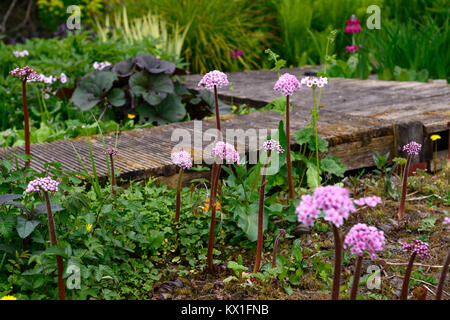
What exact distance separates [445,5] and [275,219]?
5840 millimetres

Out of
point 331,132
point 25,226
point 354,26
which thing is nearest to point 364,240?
point 25,226

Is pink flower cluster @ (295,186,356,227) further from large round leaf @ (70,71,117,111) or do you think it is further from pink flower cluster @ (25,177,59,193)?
large round leaf @ (70,71,117,111)

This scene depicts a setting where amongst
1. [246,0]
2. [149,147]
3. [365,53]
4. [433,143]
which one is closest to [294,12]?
[246,0]

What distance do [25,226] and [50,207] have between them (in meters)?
0.16

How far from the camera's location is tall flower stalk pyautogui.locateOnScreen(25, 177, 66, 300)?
1.25m

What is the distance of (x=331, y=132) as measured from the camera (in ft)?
8.60

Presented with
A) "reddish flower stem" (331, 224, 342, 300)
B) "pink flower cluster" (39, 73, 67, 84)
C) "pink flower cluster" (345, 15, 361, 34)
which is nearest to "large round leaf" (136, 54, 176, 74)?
"pink flower cluster" (39, 73, 67, 84)

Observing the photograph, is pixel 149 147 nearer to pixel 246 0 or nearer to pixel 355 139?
pixel 355 139

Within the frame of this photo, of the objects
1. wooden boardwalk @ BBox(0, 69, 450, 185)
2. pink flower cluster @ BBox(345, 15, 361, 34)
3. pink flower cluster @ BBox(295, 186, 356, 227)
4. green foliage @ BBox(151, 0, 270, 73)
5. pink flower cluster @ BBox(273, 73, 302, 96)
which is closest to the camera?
pink flower cluster @ BBox(295, 186, 356, 227)

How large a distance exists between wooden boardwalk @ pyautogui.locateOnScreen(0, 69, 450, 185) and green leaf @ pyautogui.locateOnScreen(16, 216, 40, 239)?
2.28ft

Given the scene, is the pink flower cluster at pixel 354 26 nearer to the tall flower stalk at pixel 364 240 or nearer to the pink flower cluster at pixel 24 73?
the pink flower cluster at pixel 24 73

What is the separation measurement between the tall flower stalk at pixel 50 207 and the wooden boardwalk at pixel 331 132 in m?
0.79

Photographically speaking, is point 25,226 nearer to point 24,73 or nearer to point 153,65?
point 24,73
